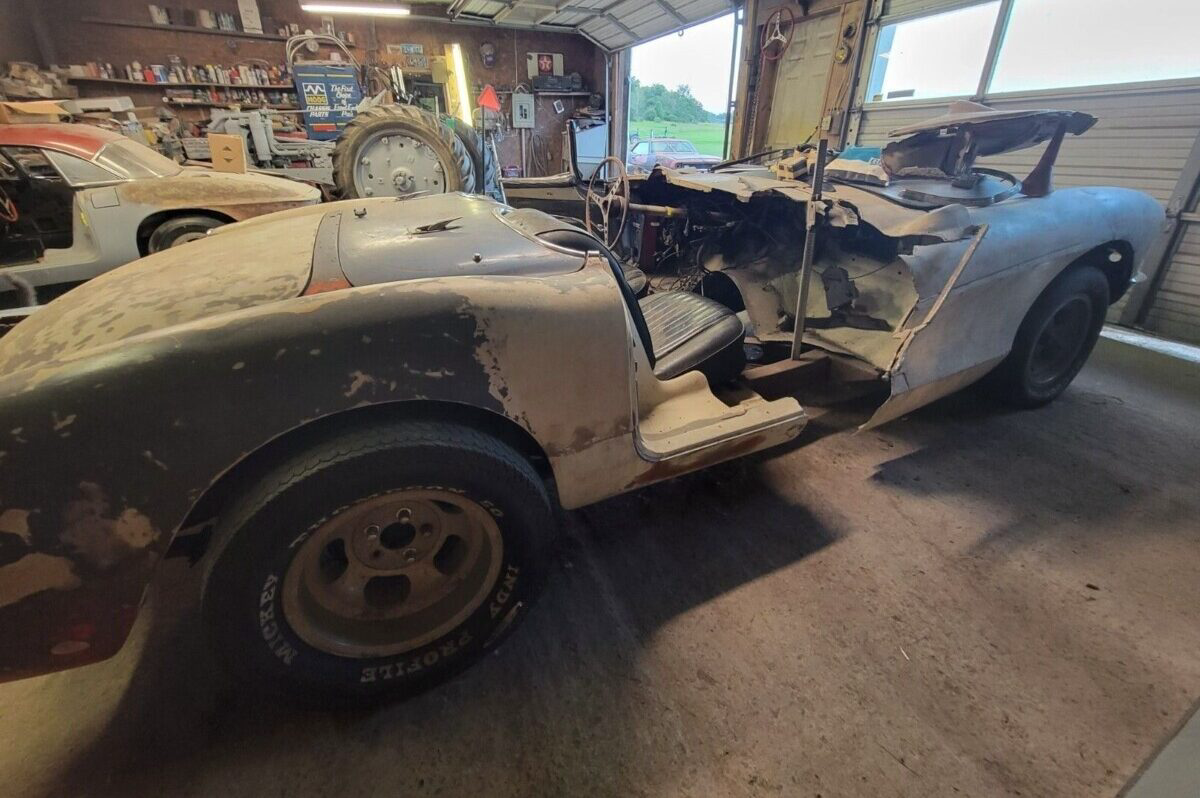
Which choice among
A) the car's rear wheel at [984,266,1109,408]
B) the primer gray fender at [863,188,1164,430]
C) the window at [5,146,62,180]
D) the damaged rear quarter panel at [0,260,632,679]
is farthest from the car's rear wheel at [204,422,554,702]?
the window at [5,146,62,180]

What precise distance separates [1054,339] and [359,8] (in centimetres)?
1215

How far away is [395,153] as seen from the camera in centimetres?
502

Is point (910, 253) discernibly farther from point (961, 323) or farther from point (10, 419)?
point (10, 419)

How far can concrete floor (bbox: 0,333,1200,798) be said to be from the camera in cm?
130

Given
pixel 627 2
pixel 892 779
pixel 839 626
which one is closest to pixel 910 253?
pixel 839 626

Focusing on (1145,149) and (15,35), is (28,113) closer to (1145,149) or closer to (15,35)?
(15,35)

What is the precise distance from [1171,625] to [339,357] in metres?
2.67

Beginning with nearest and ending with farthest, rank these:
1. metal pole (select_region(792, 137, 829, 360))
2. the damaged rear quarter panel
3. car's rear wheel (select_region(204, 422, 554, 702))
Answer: the damaged rear quarter panel
car's rear wheel (select_region(204, 422, 554, 702))
metal pole (select_region(792, 137, 829, 360))

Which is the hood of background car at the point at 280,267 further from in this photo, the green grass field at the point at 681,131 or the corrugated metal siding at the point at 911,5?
the green grass field at the point at 681,131

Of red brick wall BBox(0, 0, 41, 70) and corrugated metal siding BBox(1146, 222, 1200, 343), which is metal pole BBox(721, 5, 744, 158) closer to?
corrugated metal siding BBox(1146, 222, 1200, 343)

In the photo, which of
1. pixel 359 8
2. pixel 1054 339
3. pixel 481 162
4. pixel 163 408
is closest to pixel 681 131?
pixel 359 8

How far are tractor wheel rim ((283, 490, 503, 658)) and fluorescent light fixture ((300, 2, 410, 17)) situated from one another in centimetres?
1198

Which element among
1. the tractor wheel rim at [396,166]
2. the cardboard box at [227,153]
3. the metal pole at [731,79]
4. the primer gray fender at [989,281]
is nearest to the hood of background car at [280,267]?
the primer gray fender at [989,281]

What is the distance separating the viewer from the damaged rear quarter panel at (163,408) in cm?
98
